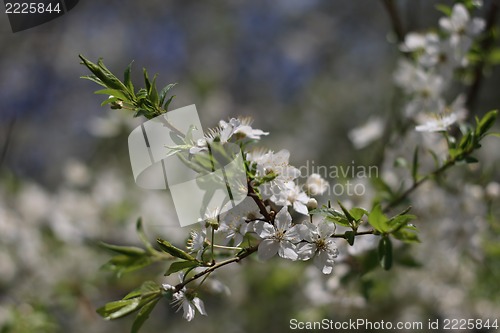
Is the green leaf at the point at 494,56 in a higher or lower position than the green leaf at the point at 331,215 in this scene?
lower

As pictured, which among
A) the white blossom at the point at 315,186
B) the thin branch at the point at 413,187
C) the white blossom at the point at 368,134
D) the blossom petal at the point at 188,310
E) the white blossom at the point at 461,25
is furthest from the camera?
the white blossom at the point at 368,134

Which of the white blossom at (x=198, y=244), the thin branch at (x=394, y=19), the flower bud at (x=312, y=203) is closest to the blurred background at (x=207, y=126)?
the thin branch at (x=394, y=19)

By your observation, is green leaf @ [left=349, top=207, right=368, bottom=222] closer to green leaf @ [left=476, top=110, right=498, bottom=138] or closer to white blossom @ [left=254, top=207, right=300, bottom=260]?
white blossom @ [left=254, top=207, right=300, bottom=260]

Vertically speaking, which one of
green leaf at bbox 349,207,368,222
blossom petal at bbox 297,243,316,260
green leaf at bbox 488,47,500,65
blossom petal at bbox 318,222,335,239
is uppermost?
green leaf at bbox 349,207,368,222

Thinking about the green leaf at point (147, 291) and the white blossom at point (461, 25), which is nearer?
the green leaf at point (147, 291)

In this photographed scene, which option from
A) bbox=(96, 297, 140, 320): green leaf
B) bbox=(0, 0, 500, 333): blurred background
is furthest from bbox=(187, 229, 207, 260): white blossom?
bbox=(0, 0, 500, 333): blurred background

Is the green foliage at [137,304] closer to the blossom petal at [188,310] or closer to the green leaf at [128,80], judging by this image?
the blossom petal at [188,310]

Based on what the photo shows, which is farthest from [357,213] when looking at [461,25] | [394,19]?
[394,19]

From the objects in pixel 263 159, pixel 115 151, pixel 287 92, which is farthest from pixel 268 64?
pixel 263 159
